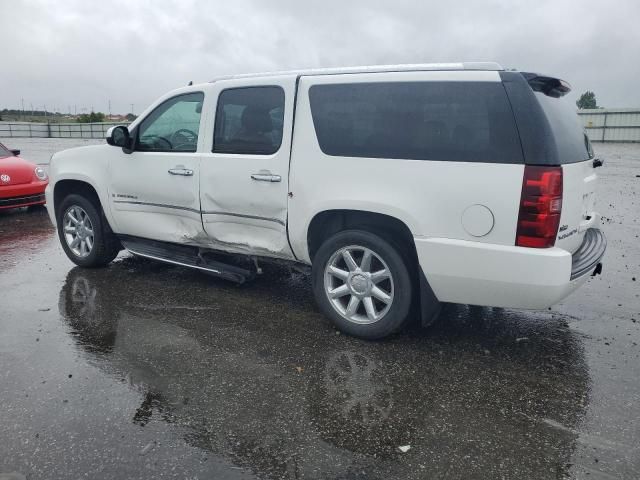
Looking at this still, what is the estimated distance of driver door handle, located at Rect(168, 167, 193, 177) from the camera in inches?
200

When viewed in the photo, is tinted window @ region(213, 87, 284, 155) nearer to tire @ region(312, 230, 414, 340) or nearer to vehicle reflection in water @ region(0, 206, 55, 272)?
tire @ region(312, 230, 414, 340)

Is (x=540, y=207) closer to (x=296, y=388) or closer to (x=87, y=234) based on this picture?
(x=296, y=388)

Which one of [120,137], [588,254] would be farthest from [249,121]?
[588,254]

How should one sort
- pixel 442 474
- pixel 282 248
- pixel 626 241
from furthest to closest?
pixel 626 241
pixel 282 248
pixel 442 474

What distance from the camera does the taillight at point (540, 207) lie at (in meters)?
3.49

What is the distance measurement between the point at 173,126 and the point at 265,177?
54.9 inches

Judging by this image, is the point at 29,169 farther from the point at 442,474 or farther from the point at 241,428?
the point at 442,474

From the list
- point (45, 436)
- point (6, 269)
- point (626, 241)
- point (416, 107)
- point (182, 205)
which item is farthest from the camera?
point (626, 241)

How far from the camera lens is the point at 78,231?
244 inches

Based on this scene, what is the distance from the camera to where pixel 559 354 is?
411 cm

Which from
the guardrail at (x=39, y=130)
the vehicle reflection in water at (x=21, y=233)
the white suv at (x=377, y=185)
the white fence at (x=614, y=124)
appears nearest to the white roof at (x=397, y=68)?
the white suv at (x=377, y=185)

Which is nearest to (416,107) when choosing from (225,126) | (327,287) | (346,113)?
(346,113)

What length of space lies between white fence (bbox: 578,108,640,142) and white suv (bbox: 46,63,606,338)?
30.2 metres

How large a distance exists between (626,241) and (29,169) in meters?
9.89
